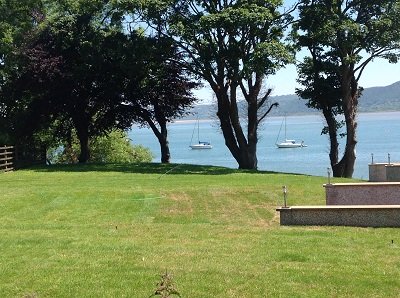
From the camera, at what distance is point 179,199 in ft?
52.1

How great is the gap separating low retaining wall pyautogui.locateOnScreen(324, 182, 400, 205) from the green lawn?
1.36 metres

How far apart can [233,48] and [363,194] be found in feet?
53.7

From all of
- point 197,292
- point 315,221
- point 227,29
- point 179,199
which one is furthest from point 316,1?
point 197,292

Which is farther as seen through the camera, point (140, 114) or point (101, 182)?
point (140, 114)

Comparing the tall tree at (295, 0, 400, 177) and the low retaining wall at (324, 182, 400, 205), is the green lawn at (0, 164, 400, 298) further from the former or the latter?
the tall tree at (295, 0, 400, 177)

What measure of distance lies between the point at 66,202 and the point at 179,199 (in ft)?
9.76

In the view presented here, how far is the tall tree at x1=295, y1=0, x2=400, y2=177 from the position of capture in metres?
28.9

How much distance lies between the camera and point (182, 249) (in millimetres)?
8695

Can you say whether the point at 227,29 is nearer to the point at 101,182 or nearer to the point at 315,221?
the point at 101,182

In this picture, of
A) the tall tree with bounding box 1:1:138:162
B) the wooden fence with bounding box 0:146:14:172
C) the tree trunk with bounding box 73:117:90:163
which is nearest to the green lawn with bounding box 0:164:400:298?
the wooden fence with bounding box 0:146:14:172

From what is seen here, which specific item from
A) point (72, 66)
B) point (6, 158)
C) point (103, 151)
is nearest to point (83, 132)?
point (72, 66)

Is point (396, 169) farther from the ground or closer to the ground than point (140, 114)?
closer to the ground

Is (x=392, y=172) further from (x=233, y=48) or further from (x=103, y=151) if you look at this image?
(x=103, y=151)

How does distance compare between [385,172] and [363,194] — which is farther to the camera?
[385,172]
